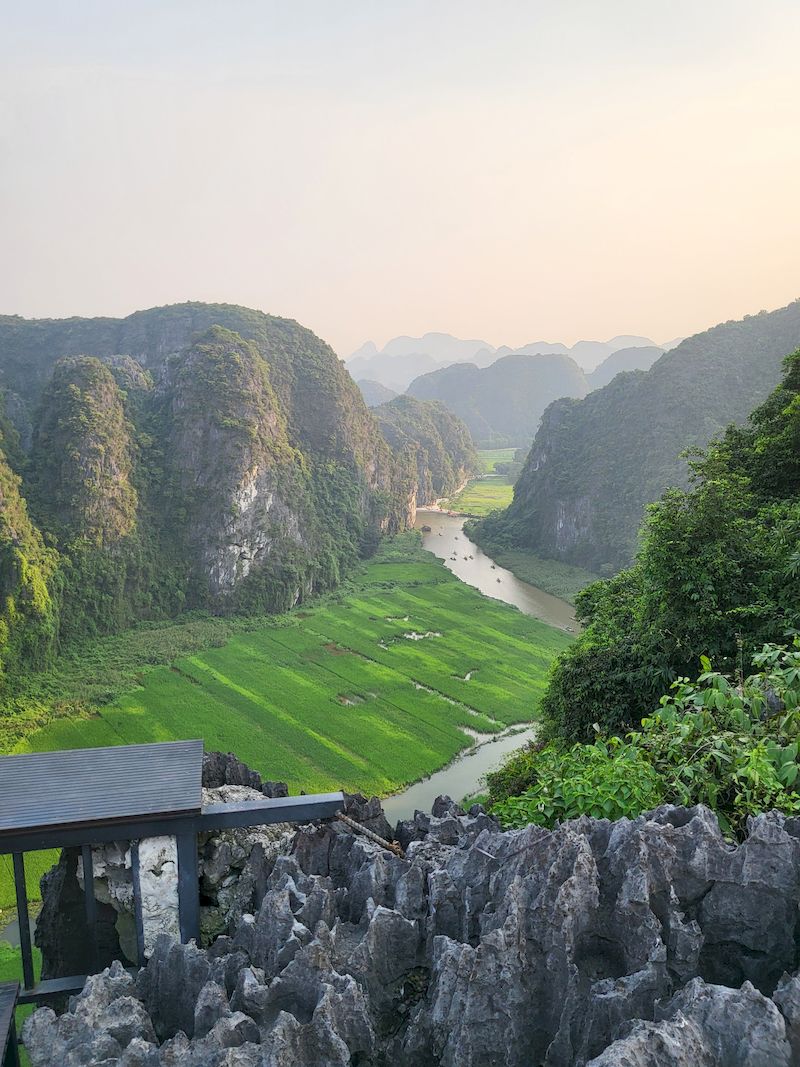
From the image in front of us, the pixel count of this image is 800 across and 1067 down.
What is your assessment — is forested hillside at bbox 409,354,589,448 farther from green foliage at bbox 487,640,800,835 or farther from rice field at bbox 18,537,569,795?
green foliage at bbox 487,640,800,835

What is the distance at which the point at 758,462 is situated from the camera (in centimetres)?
1407

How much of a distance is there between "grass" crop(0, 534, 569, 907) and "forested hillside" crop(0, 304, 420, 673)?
3.22m

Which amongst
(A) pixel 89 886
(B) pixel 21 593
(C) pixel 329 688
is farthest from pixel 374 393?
(A) pixel 89 886

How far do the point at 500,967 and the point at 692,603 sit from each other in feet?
23.1

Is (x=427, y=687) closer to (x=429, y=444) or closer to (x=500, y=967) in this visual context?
(x=500, y=967)

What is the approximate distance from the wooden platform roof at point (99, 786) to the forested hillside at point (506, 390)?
159401 millimetres

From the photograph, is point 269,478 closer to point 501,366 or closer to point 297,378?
point 297,378

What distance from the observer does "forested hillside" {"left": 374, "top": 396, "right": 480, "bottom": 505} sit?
8988cm

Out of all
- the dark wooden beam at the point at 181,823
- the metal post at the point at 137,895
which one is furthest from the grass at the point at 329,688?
the dark wooden beam at the point at 181,823

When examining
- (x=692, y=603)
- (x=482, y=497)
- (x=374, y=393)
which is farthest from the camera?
(x=374, y=393)

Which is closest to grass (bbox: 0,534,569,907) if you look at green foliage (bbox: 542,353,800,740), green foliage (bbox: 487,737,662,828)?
green foliage (bbox: 542,353,800,740)

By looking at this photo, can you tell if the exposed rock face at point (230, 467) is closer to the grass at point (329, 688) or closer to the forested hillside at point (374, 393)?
the grass at point (329, 688)

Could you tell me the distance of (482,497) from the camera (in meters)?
94.0

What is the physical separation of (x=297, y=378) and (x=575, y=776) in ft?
211
